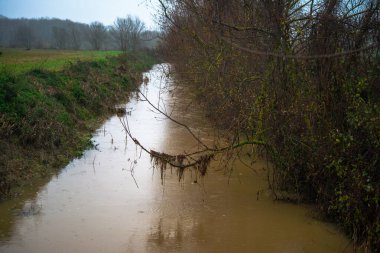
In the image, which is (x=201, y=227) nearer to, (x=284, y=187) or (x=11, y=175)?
(x=284, y=187)

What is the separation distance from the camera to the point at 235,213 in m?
7.62

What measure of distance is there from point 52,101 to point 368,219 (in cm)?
1050

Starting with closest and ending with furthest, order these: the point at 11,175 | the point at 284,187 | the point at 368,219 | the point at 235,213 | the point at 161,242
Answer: the point at 368,219 < the point at 161,242 < the point at 235,213 < the point at 284,187 < the point at 11,175

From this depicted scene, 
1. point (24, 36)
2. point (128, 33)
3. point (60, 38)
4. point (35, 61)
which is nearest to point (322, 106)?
point (35, 61)

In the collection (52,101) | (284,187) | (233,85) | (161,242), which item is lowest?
(161,242)

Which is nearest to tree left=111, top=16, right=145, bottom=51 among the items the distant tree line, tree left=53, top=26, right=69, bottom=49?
the distant tree line

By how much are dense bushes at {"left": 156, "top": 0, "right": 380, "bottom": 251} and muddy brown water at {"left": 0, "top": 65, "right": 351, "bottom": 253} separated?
0.66 m

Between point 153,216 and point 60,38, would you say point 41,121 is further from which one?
point 60,38

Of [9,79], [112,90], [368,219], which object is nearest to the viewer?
[368,219]

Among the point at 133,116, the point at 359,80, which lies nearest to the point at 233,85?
the point at 359,80

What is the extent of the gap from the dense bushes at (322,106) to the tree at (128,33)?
A: 4053 centimetres

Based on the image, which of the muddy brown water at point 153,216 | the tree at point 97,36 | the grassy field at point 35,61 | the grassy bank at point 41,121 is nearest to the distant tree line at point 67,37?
the tree at point 97,36

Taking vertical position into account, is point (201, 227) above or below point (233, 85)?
below

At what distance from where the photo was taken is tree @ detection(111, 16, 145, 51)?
5451 cm
